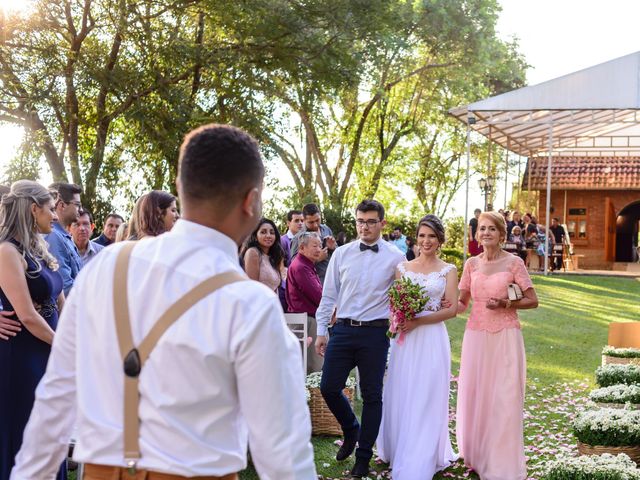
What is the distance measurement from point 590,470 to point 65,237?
4.20m

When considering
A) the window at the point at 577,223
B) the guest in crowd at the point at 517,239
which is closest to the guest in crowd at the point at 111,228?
the guest in crowd at the point at 517,239

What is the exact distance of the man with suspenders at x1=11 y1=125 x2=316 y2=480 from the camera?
2395 millimetres

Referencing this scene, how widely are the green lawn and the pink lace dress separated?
29cm

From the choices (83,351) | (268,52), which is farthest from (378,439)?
(268,52)

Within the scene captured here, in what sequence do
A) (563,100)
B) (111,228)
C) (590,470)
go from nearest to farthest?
(590,470) < (111,228) < (563,100)

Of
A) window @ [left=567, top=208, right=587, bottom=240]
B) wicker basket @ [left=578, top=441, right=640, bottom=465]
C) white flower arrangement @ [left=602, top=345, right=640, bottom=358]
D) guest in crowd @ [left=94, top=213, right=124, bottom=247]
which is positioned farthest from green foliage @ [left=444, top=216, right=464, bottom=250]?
wicker basket @ [left=578, top=441, right=640, bottom=465]

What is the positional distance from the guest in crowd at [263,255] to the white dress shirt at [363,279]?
0.96 meters

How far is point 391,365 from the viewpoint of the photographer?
7941mm

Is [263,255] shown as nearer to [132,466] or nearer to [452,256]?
[132,466]

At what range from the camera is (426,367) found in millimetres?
7719

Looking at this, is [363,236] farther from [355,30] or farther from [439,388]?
[355,30]

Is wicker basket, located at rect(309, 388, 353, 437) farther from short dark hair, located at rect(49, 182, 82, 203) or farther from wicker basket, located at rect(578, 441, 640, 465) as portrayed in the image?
short dark hair, located at rect(49, 182, 82, 203)

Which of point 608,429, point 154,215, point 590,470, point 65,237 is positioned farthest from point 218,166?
point 608,429

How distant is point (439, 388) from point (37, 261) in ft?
12.3
